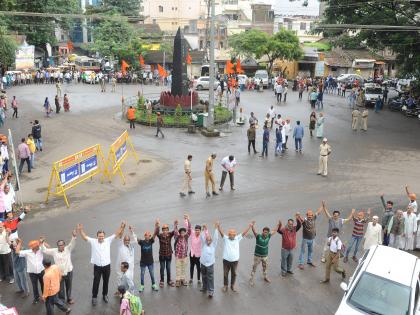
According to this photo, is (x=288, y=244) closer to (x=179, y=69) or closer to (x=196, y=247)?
(x=196, y=247)

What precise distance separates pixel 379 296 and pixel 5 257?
750 centimetres

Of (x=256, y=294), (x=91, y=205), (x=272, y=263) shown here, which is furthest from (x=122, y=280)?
(x=91, y=205)

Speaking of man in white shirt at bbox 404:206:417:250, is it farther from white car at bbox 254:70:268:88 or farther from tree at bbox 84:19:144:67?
tree at bbox 84:19:144:67

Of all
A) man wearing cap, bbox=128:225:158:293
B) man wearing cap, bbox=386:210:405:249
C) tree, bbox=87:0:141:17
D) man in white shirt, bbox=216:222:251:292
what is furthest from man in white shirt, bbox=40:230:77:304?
tree, bbox=87:0:141:17

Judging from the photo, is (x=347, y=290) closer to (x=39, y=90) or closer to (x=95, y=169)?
(x=95, y=169)

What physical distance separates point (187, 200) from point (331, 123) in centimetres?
1630

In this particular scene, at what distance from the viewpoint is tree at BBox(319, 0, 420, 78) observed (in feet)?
100

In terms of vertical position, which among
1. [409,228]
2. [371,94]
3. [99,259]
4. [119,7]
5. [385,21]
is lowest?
[409,228]

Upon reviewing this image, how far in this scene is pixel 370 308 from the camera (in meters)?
8.70

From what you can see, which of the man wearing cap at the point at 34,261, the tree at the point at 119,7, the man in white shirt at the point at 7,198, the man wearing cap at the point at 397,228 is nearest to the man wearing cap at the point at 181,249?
the man wearing cap at the point at 34,261

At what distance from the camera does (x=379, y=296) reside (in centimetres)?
884

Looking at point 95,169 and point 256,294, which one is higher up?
point 95,169

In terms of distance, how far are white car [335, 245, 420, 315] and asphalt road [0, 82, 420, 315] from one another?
1.04 metres

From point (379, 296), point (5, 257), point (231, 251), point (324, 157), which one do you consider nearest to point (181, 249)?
point (231, 251)
